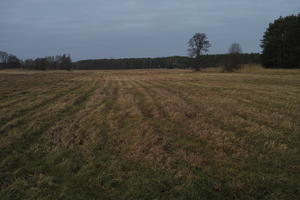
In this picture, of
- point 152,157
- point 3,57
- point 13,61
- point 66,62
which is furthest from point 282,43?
point 3,57

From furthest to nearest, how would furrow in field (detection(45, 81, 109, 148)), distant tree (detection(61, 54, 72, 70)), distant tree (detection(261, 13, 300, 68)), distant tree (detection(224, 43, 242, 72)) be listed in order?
1. distant tree (detection(61, 54, 72, 70))
2. distant tree (detection(224, 43, 242, 72))
3. distant tree (detection(261, 13, 300, 68))
4. furrow in field (detection(45, 81, 109, 148))

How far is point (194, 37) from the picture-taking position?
54812mm

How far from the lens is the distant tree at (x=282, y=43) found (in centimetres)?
4284

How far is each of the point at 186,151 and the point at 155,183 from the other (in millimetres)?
1510

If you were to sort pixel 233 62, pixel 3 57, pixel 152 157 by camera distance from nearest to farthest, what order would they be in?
pixel 152 157 < pixel 233 62 < pixel 3 57

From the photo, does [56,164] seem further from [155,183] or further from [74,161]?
[155,183]

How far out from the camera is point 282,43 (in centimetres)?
4441

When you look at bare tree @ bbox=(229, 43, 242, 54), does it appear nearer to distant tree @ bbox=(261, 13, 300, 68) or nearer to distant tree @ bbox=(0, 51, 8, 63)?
distant tree @ bbox=(261, 13, 300, 68)

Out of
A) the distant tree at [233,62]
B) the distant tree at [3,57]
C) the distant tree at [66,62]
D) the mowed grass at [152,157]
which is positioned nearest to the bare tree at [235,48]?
the distant tree at [233,62]

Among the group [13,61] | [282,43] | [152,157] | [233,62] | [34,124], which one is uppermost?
[13,61]

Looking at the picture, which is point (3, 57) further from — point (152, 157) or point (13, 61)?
point (152, 157)

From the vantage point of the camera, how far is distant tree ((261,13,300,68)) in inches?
1687

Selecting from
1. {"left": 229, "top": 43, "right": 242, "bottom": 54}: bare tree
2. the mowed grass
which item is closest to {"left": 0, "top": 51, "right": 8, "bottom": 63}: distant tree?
{"left": 229, "top": 43, "right": 242, "bottom": 54}: bare tree

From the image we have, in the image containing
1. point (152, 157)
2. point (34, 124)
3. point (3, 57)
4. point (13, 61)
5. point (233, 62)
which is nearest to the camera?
point (152, 157)
